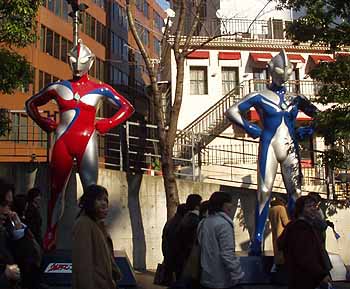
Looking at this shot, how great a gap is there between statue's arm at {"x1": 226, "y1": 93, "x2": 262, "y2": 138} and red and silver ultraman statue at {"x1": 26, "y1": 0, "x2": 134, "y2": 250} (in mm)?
1752

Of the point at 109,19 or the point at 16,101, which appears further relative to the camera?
the point at 109,19

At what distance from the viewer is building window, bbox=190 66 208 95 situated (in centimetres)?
2372

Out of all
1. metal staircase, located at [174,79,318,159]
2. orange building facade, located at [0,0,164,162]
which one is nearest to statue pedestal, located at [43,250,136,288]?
metal staircase, located at [174,79,318,159]

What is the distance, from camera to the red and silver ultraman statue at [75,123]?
339 inches

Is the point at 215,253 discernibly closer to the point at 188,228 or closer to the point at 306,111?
the point at 188,228

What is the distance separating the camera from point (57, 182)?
886 cm

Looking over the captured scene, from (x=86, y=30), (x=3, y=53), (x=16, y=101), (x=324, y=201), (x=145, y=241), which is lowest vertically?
(x=145, y=241)

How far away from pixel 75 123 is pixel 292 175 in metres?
3.85

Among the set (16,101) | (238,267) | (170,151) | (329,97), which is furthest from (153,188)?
(16,101)

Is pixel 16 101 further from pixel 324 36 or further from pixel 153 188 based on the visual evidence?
pixel 324 36

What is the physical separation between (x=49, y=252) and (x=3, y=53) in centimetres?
354

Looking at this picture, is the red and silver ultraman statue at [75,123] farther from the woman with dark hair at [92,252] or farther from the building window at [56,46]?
the building window at [56,46]

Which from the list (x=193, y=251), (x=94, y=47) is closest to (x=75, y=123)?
(x=193, y=251)

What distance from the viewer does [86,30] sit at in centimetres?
3725
